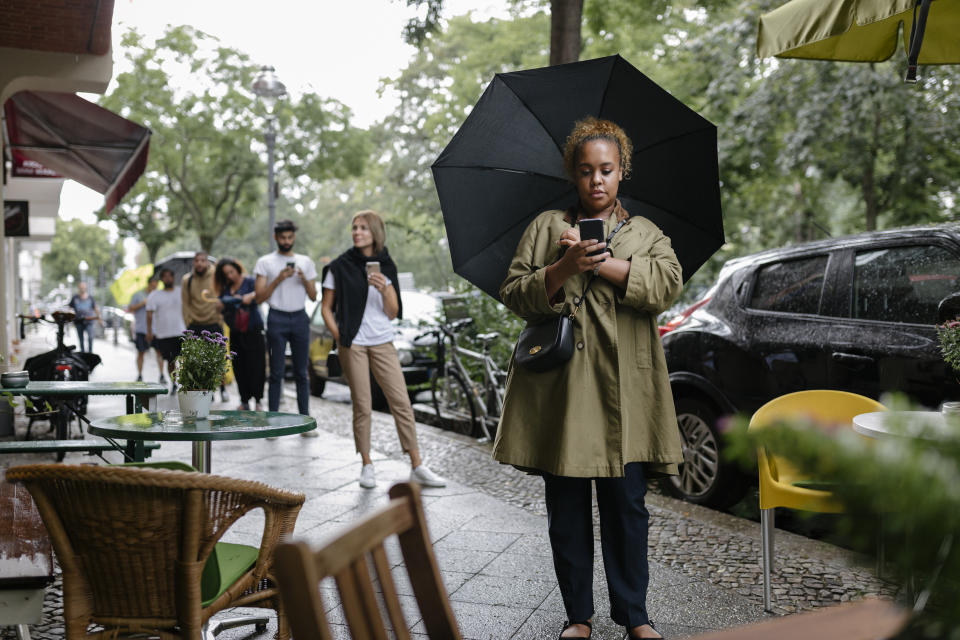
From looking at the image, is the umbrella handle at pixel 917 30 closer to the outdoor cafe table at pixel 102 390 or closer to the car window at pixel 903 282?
the car window at pixel 903 282

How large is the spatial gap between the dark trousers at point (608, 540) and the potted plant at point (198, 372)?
174cm

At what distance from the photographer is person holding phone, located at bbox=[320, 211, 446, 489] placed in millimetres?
6629

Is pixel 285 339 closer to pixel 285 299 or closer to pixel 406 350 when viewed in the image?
pixel 285 299

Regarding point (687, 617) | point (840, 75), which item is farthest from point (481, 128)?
point (840, 75)

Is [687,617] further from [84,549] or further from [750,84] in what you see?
[750,84]

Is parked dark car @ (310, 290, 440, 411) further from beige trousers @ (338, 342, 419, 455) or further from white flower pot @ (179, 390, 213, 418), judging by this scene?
white flower pot @ (179, 390, 213, 418)

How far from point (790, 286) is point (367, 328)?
3.00 metres

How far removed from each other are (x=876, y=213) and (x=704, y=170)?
14262mm

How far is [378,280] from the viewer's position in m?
6.58

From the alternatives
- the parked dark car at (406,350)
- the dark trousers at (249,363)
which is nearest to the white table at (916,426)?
the dark trousers at (249,363)

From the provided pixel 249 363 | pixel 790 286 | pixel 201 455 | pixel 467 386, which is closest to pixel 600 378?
pixel 201 455

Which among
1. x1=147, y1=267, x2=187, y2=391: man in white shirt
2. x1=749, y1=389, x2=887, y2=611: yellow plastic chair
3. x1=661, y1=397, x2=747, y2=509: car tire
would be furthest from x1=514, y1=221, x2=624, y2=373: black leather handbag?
x1=147, y1=267, x2=187, y2=391: man in white shirt

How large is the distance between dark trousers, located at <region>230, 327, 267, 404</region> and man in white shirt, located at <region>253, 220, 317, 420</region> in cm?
78

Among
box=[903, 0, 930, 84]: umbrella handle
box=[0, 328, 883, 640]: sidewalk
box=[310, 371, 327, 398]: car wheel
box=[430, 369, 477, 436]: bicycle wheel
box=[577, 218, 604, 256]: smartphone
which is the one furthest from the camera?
box=[310, 371, 327, 398]: car wheel
